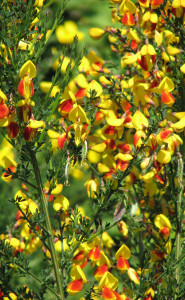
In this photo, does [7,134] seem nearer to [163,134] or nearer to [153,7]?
[163,134]

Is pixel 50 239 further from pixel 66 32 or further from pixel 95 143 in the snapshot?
pixel 66 32

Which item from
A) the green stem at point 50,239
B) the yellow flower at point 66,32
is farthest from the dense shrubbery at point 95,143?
the yellow flower at point 66,32

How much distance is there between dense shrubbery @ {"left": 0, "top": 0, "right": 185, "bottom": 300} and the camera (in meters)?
1.01

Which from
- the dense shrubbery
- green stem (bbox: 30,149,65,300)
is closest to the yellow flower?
the dense shrubbery

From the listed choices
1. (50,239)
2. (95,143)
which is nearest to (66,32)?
(95,143)

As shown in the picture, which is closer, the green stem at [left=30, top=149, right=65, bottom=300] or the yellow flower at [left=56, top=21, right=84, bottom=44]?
the green stem at [left=30, top=149, right=65, bottom=300]

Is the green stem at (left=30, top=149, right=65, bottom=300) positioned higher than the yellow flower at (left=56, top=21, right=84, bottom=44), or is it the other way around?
the green stem at (left=30, top=149, right=65, bottom=300)

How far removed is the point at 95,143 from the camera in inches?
48.4

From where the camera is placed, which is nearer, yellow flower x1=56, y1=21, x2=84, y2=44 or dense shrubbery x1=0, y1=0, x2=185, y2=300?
dense shrubbery x1=0, y1=0, x2=185, y2=300

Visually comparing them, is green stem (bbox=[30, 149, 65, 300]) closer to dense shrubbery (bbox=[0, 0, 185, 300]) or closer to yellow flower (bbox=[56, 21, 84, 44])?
dense shrubbery (bbox=[0, 0, 185, 300])

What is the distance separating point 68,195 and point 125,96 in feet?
1.03

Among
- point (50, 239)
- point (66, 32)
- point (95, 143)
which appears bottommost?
point (66, 32)

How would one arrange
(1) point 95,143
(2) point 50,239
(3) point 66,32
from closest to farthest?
1. (2) point 50,239
2. (1) point 95,143
3. (3) point 66,32

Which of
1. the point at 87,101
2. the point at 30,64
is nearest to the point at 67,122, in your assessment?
the point at 87,101
